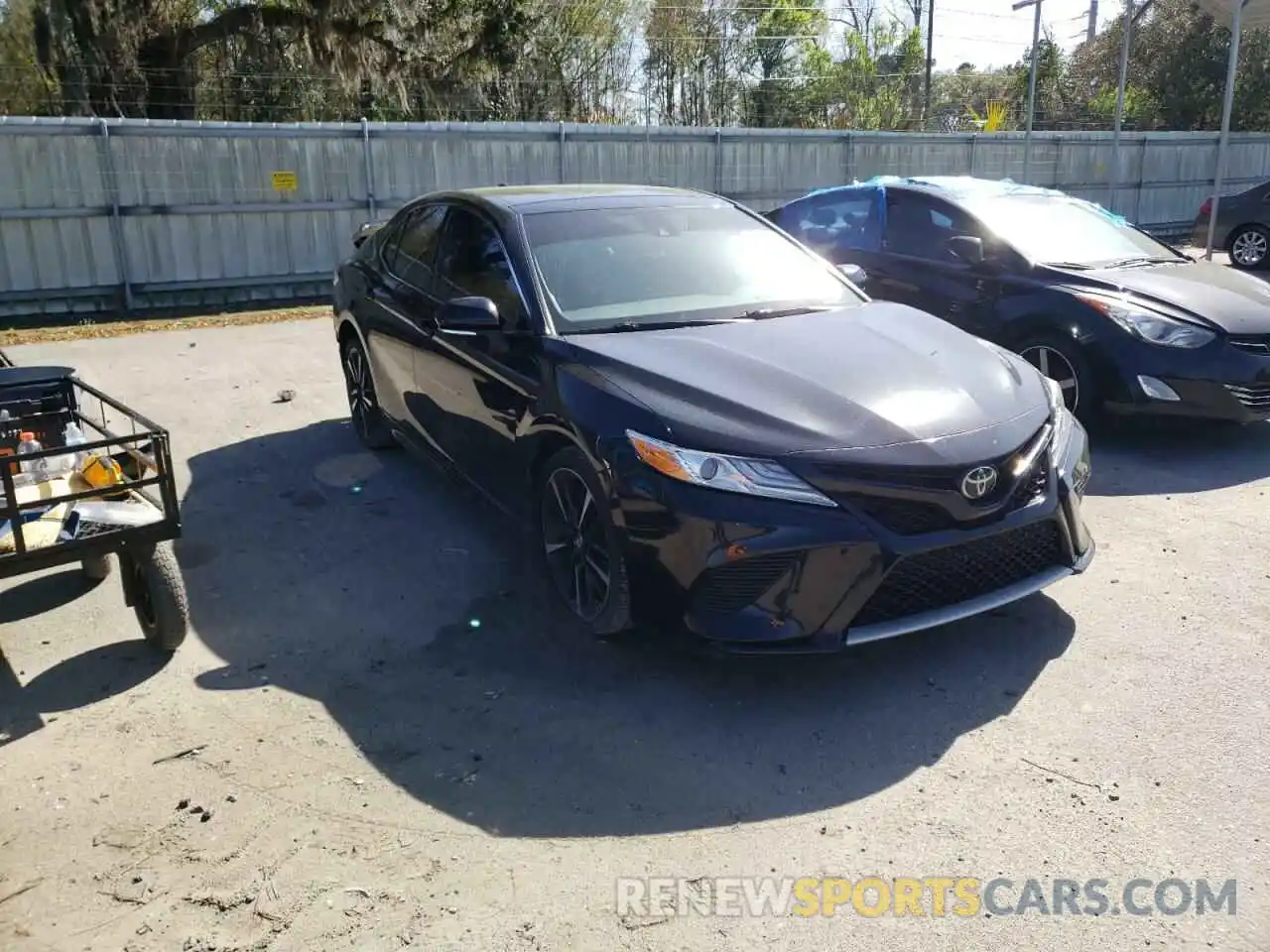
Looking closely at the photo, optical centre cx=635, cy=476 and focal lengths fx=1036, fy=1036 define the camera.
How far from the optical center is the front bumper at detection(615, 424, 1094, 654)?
10.8ft

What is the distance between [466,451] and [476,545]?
499 mm

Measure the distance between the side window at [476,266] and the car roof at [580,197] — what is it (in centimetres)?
15

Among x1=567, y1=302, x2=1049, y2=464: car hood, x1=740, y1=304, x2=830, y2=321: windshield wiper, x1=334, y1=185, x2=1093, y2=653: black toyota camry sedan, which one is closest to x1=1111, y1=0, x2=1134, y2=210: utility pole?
x1=334, y1=185, x2=1093, y2=653: black toyota camry sedan

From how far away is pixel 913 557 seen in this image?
3340mm

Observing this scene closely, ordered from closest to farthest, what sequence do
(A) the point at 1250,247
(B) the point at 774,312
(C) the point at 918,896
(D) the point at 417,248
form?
(C) the point at 918,896
(B) the point at 774,312
(D) the point at 417,248
(A) the point at 1250,247

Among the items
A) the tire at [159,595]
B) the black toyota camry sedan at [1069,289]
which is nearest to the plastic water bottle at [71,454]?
the tire at [159,595]

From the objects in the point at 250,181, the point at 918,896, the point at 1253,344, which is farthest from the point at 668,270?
the point at 250,181

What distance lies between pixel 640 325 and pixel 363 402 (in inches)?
114

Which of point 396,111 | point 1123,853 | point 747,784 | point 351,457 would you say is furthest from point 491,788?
point 396,111

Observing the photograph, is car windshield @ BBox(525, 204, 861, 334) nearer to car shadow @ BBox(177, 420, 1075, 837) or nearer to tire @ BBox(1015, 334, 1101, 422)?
car shadow @ BBox(177, 420, 1075, 837)

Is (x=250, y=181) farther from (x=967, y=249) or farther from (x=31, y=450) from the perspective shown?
(x=31, y=450)

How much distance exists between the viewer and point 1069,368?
6.40m

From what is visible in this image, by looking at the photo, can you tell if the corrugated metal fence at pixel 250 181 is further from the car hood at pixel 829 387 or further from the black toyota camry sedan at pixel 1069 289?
the car hood at pixel 829 387

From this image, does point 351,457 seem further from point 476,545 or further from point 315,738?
point 315,738
